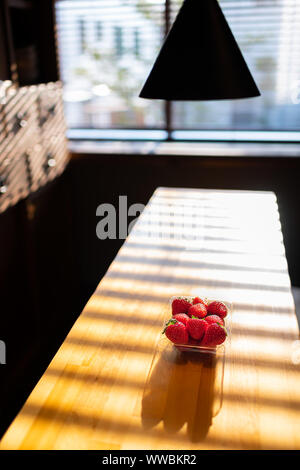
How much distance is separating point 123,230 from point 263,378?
1977 millimetres

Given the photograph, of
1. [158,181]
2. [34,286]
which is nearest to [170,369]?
[34,286]

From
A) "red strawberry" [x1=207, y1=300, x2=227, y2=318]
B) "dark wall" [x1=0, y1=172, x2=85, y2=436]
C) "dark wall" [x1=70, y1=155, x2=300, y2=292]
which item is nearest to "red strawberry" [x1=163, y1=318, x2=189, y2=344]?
"red strawberry" [x1=207, y1=300, x2=227, y2=318]

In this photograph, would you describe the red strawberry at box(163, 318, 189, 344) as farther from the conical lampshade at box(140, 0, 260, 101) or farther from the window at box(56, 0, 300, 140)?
the window at box(56, 0, 300, 140)

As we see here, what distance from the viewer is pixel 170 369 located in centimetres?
113

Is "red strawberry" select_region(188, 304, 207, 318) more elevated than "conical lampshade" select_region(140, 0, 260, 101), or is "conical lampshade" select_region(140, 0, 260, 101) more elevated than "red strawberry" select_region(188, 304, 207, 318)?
"conical lampshade" select_region(140, 0, 260, 101)

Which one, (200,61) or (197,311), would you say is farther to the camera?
(197,311)

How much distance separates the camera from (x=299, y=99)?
267 cm

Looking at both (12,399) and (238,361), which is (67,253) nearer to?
(12,399)

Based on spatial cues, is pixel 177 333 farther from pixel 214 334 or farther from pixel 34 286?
pixel 34 286

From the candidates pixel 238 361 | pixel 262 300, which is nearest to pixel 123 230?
pixel 262 300

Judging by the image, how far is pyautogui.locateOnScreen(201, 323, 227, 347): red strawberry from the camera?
112 cm

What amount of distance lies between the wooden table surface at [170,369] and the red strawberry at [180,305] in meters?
0.07

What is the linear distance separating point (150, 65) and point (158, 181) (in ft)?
2.35

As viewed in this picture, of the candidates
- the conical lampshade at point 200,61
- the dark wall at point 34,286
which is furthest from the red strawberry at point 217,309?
the dark wall at point 34,286
